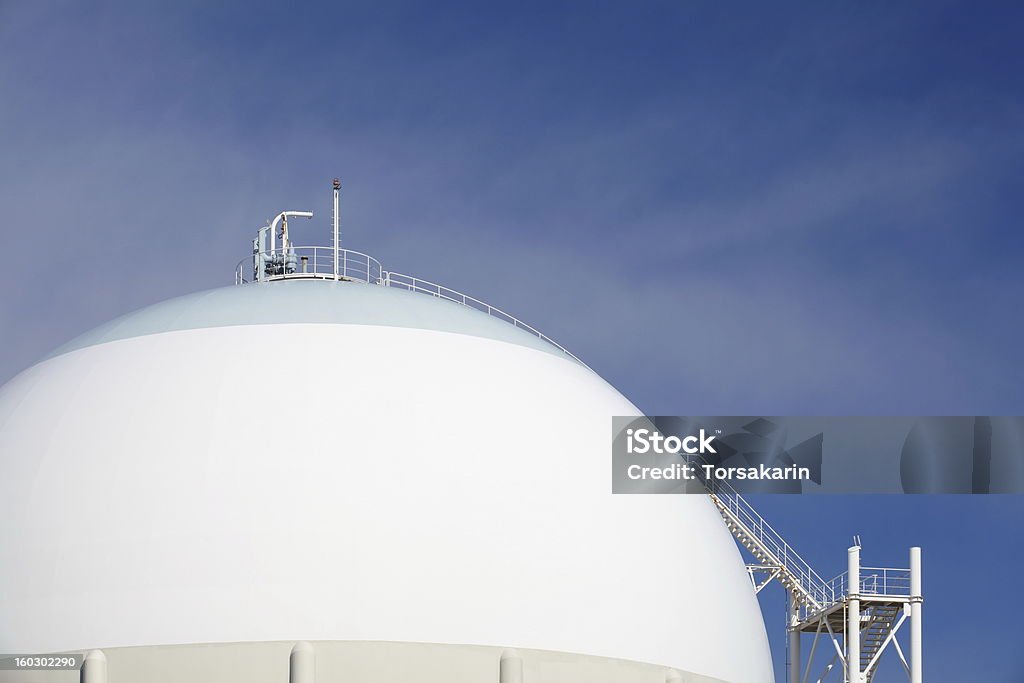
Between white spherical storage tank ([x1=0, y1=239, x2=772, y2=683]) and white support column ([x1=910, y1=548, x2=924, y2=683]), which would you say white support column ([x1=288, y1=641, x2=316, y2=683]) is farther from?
white support column ([x1=910, y1=548, x2=924, y2=683])

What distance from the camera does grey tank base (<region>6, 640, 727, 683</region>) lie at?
20.8 m

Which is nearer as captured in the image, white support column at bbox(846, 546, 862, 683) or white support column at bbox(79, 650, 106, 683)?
white support column at bbox(79, 650, 106, 683)

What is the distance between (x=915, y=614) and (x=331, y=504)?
14754mm

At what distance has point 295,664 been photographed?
20.5 metres

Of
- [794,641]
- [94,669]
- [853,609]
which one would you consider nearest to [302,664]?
[94,669]

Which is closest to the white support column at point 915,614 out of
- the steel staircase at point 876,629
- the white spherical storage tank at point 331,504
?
the steel staircase at point 876,629

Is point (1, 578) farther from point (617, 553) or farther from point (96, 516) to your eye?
point (617, 553)

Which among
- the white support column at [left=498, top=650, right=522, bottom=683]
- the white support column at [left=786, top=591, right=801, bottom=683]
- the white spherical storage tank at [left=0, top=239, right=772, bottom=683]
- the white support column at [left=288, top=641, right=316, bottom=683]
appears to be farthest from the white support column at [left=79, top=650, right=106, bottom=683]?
the white support column at [left=786, top=591, right=801, bottom=683]

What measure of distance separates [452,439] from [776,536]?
39.9ft

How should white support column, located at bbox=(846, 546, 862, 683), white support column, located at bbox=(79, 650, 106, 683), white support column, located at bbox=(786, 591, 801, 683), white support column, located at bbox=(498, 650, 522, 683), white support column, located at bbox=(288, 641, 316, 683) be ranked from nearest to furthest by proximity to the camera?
white support column, located at bbox=(288, 641, 316, 683) < white support column, located at bbox=(79, 650, 106, 683) < white support column, located at bbox=(498, 650, 522, 683) < white support column, located at bbox=(846, 546, 862, 683) < white support column, located at bbox=(786, 591, 801, 683)

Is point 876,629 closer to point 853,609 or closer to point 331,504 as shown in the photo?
point 853,609

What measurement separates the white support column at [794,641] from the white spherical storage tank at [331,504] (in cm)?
905

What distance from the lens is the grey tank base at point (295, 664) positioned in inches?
817

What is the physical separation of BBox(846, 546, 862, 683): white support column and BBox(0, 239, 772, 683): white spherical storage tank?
22.8ft
